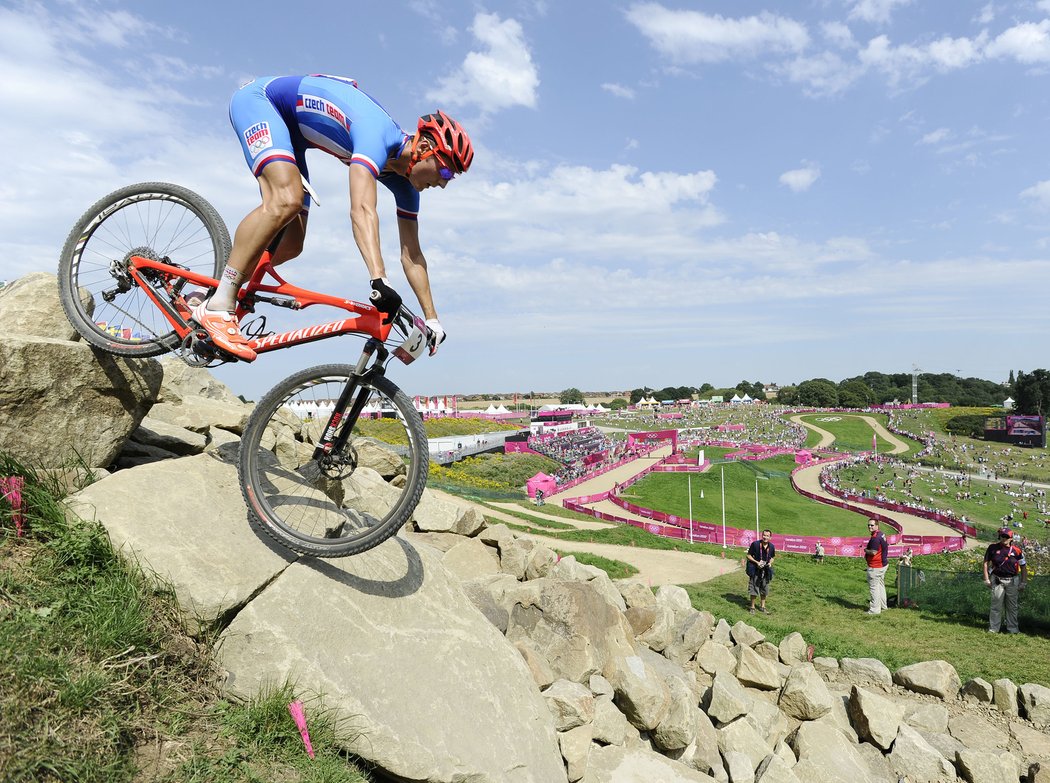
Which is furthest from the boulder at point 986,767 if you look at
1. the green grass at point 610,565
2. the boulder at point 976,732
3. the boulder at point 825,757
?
the green grass at point 610,565

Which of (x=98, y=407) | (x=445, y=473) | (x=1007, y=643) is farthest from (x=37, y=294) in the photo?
(x=445, y=473)

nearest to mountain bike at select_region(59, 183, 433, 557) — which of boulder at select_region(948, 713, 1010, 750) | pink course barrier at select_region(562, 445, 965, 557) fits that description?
boulder at select_region(948, 713, 1010, 750)

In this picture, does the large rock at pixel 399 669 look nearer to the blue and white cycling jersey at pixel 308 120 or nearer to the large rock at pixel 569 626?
the large rock at pixel 569 626

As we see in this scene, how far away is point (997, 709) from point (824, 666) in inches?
97.3

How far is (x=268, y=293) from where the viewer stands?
5008 mm

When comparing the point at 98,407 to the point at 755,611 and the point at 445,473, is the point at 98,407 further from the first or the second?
the point at 445,473

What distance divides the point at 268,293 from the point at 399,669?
317 centimetres

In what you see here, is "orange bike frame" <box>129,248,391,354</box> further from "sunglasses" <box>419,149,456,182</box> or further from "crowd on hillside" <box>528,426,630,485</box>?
"crowd on hillside" <box>528,426,630,485</box>

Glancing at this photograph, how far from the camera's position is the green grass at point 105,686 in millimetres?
2945

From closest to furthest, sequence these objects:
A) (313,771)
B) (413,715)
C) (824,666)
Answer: (313,771) < (413,715) < (824,666)

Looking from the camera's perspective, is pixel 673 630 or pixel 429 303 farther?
pixel 673 630

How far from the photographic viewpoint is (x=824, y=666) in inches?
428

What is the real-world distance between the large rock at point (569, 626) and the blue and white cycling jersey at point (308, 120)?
5101mm

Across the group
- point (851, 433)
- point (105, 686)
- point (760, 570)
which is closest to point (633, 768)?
point (105, 686)
